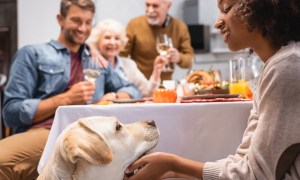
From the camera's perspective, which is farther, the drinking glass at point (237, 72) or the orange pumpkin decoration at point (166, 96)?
the drinking glass at point (237, 72)

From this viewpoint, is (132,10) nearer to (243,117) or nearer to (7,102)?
(7,102)

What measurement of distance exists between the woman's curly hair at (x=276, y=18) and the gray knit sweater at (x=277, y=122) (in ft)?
0.12

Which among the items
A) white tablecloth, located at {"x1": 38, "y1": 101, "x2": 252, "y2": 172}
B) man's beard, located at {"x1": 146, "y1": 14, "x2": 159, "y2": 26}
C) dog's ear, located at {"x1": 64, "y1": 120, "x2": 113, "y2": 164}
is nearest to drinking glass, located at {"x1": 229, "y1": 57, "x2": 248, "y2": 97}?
white tablecloth, located at {"x1": 38, "y1": 101, "x2": 252, "y2": 172}

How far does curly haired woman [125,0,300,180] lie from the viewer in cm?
A: 122

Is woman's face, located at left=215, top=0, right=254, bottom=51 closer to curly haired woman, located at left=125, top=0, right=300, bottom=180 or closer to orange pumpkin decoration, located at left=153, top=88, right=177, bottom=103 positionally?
curly haired woman, located at left=125, top=0, right=300, bottom=180

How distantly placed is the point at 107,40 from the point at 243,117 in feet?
6.37

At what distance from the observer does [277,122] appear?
122 cm

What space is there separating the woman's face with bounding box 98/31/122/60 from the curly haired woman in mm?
2090

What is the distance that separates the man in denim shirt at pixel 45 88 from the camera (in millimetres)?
2197

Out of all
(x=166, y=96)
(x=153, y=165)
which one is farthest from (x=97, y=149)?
(x=166, y=96)

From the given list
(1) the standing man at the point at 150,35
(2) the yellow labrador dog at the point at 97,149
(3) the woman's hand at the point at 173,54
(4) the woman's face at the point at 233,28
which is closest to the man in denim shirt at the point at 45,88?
(3) the woman's hand at the point at 173,54

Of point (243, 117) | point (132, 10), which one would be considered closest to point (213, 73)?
point (243, 117)

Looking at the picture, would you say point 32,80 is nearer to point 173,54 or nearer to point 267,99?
point 173,54

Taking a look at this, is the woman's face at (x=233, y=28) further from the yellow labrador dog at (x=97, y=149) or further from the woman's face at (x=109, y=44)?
the woman's face at (x=109, y=44)
